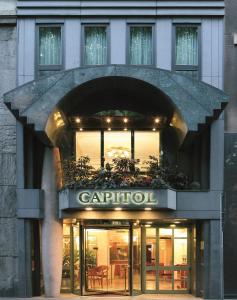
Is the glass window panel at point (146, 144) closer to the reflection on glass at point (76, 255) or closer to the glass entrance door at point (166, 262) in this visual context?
the glass entrance door at point (166, 262)

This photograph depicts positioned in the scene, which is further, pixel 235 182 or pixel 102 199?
pixel 235 182

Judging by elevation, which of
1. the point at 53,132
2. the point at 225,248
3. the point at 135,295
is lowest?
the point at 135,295

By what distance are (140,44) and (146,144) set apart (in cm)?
410

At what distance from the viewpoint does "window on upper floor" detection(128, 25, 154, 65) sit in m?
23.0

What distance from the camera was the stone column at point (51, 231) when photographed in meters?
22.0

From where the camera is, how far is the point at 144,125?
2350 cm

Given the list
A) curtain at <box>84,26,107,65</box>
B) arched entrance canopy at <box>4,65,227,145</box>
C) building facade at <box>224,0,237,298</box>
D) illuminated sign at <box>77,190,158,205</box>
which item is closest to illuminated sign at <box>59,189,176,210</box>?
illuminated sign at <box>77,190,158,205</box>

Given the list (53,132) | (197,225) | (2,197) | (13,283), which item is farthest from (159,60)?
(13,283)

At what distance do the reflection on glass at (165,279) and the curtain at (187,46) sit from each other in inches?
336

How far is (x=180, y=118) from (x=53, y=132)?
4.88 m

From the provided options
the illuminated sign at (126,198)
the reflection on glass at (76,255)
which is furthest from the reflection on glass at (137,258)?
the illuminated sign at (126,198)

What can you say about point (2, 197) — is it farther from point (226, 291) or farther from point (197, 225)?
point (226, 291)

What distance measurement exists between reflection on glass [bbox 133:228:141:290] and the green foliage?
2.46 metres

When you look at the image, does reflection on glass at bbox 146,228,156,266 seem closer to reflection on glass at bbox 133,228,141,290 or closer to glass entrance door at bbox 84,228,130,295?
reflection on glass at bbox 133,228,141,290
